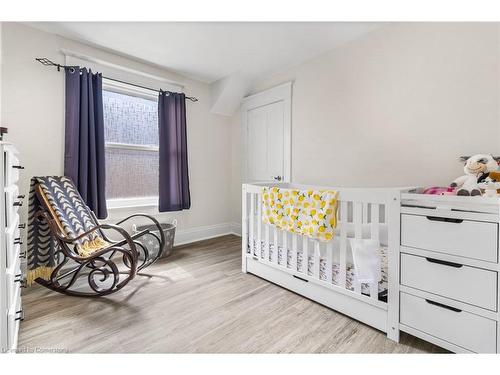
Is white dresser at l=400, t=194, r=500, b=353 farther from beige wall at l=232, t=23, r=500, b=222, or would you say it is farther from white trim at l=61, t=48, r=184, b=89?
white trim at l=61, t=48, r=184, b=89

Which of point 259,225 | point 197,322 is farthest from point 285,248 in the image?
point 197,322

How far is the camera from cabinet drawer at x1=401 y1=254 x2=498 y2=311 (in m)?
1.09

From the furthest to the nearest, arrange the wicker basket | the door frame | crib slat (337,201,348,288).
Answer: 1. the door frame
2. the wicker basket
3. crib slat (337,201,348,288)

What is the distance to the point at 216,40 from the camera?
2.31 meters

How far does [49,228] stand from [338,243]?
7.38 feet

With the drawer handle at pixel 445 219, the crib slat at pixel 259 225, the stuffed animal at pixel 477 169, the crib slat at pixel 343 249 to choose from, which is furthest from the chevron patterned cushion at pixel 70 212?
the stuffed animal at pixel 477 169

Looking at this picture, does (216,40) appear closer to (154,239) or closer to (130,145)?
(130,145)

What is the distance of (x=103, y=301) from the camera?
1753 millimetres

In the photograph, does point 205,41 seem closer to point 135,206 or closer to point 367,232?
point 135,206

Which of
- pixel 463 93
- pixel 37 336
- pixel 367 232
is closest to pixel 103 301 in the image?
pixel 37 336

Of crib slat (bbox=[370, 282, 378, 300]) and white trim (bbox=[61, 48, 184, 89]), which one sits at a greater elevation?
white trim (bbox=[61, 48, 184, 89])

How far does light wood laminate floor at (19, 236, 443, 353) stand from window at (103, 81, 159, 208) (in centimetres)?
113

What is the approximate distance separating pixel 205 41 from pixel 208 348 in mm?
2495

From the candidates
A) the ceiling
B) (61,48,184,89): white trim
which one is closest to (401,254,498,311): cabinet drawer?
the ceiling
